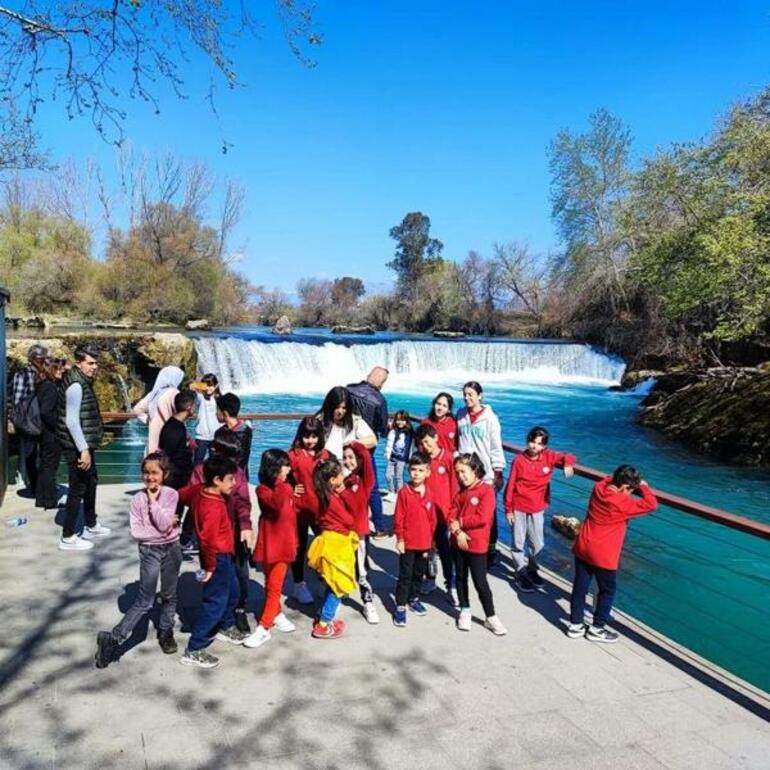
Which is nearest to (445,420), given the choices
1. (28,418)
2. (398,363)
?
(28,418)

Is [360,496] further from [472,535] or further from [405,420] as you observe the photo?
[405,420]

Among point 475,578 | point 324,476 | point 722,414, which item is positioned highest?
point 324,476

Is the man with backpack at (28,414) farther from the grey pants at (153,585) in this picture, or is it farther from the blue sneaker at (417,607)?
the blue sneaker at (417,607)

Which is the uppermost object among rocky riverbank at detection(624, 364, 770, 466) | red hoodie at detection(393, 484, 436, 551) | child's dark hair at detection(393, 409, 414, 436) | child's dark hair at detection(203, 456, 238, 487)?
child's dark hair at detection(203, 456, 238, 487)

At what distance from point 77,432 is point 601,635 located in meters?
3.92

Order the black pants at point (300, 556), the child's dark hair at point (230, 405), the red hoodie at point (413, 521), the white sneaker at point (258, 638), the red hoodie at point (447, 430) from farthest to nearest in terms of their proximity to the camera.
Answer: the red hoodie at point (447, 430) < the child's dark hair at point (230, 405) < the black pants at point (300, 556) < the red hoodie at point (413, 521) < the white sneaker at point (258, 638)

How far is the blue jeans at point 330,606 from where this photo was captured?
3.80m

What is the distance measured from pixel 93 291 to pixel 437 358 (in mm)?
20403

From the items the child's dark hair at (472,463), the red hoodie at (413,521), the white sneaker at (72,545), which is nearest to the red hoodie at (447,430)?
the child's dark hair at (472,463)

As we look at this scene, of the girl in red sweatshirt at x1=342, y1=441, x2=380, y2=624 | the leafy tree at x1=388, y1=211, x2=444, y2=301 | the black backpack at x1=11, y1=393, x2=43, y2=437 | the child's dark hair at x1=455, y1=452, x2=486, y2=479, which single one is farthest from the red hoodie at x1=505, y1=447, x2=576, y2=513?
the leafy tree at x1=388, y1=211, x2=444, y2=301

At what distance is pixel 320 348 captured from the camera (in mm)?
26422

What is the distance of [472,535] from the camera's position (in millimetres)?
4051

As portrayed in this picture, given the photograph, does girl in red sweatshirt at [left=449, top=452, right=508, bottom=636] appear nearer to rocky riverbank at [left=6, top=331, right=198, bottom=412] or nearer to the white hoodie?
the white hoodie

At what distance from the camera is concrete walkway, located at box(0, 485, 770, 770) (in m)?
2.73
